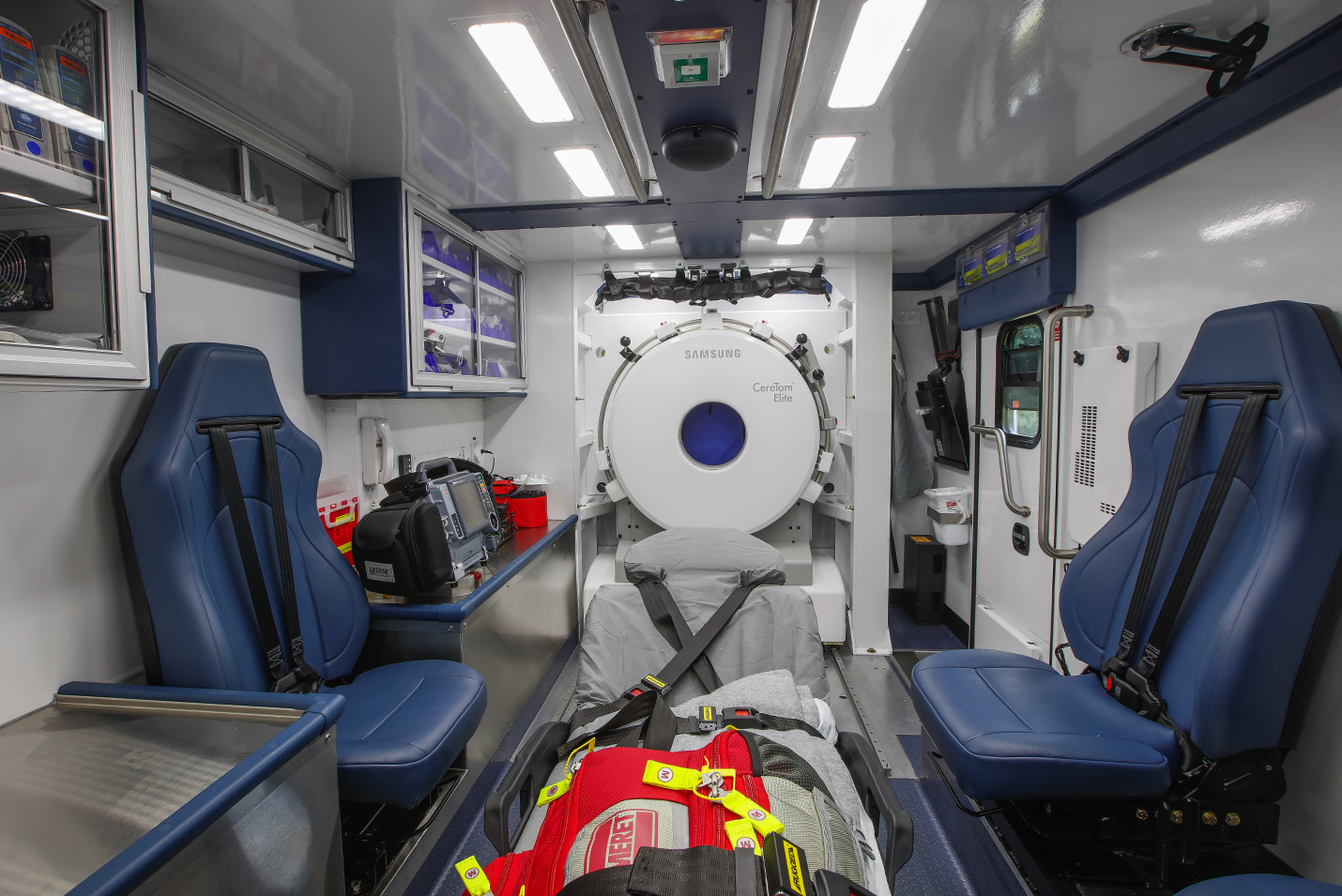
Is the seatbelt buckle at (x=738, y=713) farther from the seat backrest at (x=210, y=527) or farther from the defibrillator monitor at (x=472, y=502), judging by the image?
the defibrillator monitor at (x=472, y=502)

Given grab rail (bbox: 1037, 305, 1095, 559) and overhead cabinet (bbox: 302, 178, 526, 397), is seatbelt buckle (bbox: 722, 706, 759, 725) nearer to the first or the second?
grab rail (bbox: 1037, 305, 1095, 559)

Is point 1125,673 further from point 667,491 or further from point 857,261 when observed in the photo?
point 857,261

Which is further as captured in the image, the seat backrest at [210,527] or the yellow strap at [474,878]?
the seat backrest at [210,527]

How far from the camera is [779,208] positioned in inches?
102

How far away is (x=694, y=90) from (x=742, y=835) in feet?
6.09

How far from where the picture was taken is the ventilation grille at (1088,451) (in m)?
2.37

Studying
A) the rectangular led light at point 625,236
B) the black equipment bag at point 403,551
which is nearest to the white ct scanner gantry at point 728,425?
the rectangular led light at point 625,236

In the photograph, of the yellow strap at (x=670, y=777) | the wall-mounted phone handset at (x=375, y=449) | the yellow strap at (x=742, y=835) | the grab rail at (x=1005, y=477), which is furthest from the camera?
the grab rail at (x=1005, y=477)

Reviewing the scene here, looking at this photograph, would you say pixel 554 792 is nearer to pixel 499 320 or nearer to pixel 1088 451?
pixel 1088 451

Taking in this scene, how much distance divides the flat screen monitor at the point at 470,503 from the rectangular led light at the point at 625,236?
1.50 m

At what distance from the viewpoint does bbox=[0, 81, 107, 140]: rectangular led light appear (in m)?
1.08

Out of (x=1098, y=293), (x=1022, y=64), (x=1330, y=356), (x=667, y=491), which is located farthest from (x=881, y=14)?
(x=667, y=491)

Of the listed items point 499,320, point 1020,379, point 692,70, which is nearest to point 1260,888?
point 692,70


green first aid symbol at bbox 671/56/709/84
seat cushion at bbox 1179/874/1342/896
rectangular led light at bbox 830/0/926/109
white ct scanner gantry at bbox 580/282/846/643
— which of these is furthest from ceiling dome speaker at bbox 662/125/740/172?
seat cushion at bbox 1179/874/1342/896
